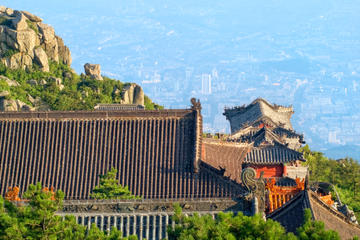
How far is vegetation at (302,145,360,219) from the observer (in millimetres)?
39144

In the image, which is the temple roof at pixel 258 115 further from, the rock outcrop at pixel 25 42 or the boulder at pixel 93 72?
the rock outcrop at pixel 25 42

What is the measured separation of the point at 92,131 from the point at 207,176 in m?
5.09

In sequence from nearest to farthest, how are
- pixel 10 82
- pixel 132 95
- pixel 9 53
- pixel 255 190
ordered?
pixel 255 190, pixel 10 82, pixel 9 53, pixel 132 95

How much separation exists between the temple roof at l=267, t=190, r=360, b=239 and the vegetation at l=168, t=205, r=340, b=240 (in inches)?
176

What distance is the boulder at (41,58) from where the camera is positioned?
50.2m

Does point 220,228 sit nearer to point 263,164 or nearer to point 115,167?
point 115,167

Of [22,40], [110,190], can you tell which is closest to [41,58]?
[22,40]

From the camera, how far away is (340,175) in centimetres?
4250

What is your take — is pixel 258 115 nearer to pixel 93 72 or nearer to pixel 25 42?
pixel 93 72

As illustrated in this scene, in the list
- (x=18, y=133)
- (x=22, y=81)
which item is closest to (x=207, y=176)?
(x=18, y=133)

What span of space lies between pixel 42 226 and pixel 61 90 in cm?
3408

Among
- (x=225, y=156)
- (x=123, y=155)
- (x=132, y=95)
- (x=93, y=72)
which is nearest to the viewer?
(x=123, y=155)

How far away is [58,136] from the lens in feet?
92.3

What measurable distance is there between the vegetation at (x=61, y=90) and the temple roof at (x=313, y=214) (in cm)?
2719
